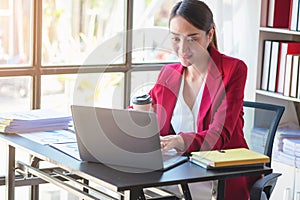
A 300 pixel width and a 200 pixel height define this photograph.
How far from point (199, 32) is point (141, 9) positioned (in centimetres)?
113

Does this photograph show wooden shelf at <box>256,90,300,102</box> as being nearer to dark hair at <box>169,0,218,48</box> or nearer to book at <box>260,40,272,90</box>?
book at <box>260,40,272,90</box>

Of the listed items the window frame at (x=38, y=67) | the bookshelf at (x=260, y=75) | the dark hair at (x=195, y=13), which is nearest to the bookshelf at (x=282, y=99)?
the bookshelf at (x=260, y=75)

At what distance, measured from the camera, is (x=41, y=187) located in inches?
141

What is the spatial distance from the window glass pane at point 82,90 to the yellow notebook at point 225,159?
54.0 inches

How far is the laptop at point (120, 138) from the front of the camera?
216cm

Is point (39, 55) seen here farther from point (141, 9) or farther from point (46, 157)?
point (46, 157)

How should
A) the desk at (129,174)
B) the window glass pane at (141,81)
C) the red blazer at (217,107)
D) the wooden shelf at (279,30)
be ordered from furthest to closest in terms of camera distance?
1. the window glass pane at (141,81)
2. the wooden shelf at (279,30)
3. the red blazer at (217,107)
4. the desk at (129,174)

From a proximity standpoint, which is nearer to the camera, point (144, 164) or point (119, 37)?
point (144, 164)

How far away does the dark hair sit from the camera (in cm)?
266

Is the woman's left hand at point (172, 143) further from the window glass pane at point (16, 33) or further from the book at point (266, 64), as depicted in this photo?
the book at point (266, 64)

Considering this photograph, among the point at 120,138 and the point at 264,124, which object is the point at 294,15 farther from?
the point at 120,138

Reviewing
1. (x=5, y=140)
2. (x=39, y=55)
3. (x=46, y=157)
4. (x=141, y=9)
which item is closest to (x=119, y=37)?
(x=141, y=9)

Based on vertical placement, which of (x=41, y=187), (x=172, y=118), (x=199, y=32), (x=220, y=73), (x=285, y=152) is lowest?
(x=41, y=187)

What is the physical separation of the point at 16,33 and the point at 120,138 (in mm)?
1366
